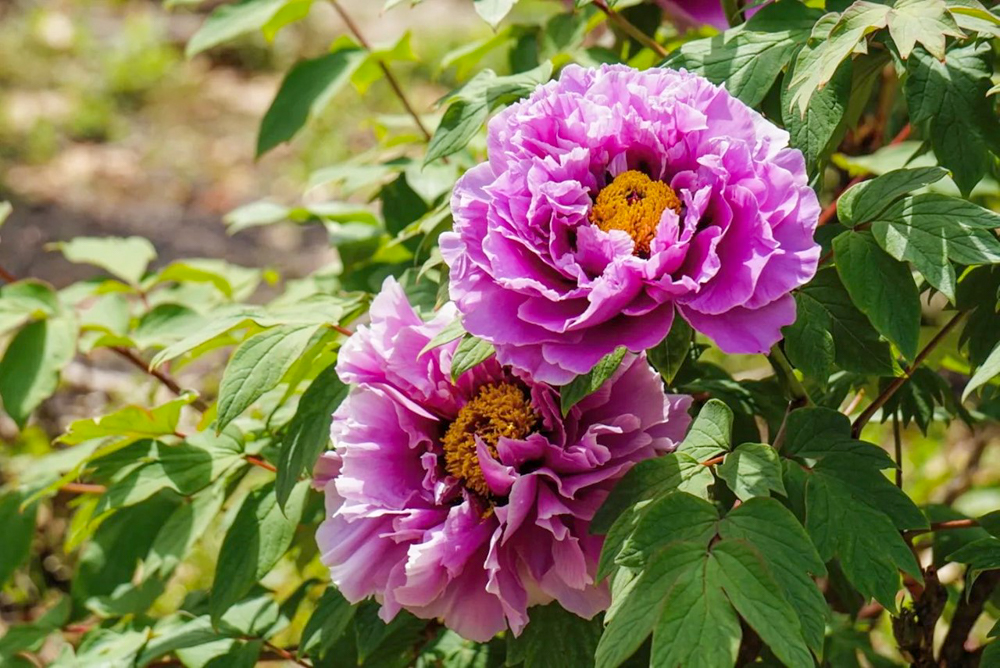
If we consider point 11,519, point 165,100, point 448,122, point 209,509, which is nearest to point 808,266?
point 448,122

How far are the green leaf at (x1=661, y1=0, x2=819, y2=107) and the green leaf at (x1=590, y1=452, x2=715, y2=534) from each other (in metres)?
0.31

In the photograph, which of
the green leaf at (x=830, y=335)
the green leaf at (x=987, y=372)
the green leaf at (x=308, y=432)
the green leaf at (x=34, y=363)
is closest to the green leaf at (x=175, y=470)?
the green leaf at (x=308, y=432)

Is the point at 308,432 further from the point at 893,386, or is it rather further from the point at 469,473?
the point at 893,386

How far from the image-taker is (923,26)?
0.86m

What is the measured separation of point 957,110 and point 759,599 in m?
0.48

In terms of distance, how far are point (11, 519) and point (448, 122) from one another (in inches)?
36.4

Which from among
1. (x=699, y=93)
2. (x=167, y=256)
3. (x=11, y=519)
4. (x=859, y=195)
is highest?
(x=699, y=93)

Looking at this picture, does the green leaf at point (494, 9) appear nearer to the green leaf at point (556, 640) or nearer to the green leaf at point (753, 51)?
the green leaf at point (753, 51)

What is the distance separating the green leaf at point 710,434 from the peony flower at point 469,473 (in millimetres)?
31

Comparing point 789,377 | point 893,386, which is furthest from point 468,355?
point 893,386

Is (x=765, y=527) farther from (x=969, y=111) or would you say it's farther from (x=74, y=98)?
(x=74, y=98)

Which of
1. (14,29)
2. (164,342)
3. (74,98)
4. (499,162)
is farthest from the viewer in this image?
(14,29)

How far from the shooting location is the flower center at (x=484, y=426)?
0.93 metres

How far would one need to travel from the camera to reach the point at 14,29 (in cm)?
471
